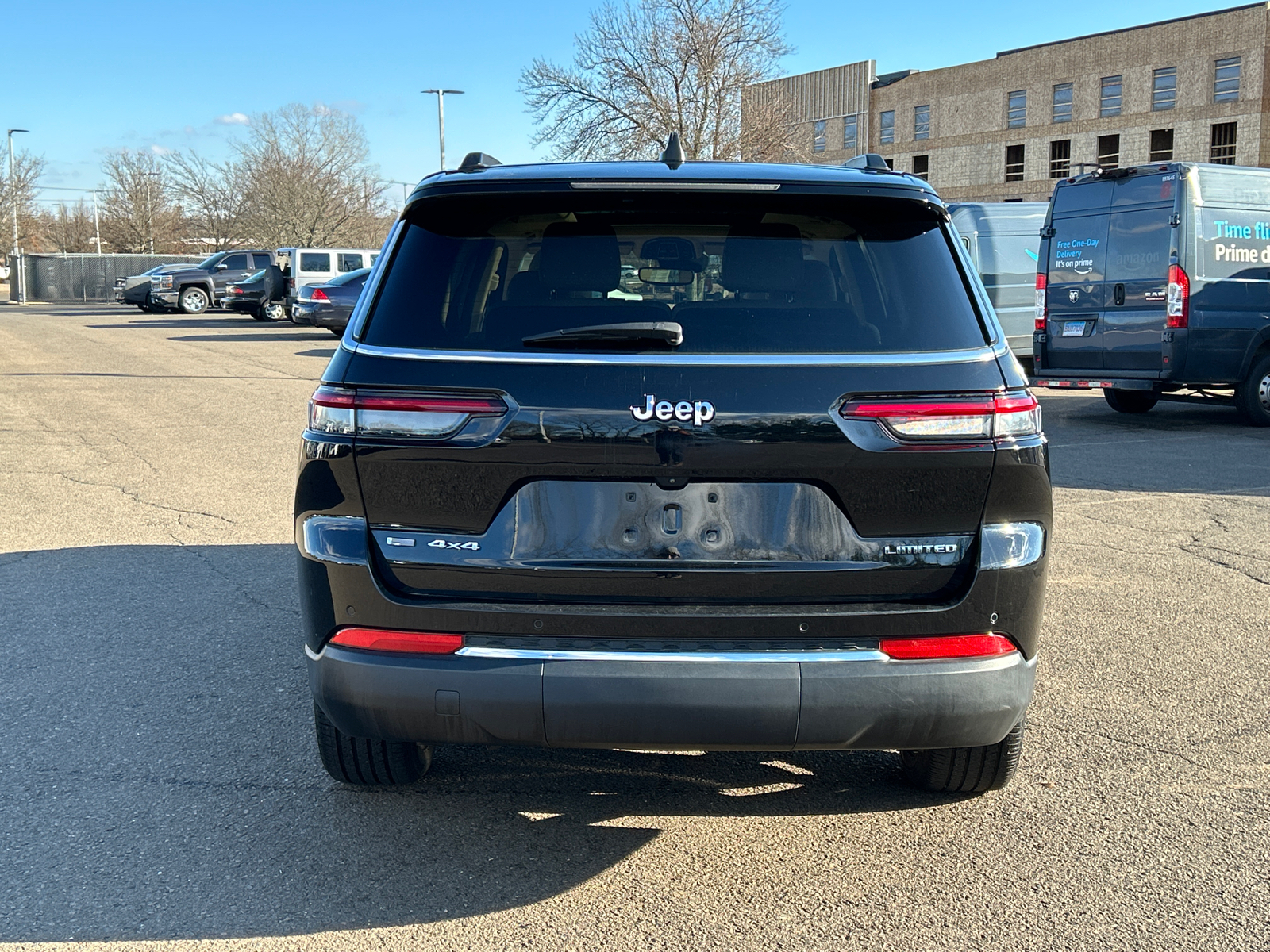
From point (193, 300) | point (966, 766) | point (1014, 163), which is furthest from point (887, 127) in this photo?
point (966, 766)

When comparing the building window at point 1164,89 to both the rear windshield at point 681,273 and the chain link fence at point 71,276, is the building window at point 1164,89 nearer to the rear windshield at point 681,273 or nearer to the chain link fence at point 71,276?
the chain link fence at point 71,276

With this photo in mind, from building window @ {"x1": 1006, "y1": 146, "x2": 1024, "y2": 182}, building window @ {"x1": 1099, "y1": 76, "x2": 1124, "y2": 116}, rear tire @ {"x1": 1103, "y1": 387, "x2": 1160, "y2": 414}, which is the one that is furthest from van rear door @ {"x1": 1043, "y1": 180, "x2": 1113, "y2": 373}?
building window @ {"x1": 1006, "y1": 146, "x2": 1024, "y2": 182}

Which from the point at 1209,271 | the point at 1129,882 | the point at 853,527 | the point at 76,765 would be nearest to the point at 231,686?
the point at 76,765

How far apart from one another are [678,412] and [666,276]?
49 centimetres

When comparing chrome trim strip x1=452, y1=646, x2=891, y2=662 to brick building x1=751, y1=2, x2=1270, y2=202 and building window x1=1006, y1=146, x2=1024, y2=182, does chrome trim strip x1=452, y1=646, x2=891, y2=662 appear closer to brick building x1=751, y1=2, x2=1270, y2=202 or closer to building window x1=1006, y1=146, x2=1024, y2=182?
brick building x1=751, y1=2, x2=1270, y2=202

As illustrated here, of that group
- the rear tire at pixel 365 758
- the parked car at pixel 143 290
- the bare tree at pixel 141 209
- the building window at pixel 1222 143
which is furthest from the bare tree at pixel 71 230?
the rear tire at pixel 365 758

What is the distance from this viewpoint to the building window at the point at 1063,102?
5888cm

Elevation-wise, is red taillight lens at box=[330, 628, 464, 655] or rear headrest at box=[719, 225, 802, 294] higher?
rear headrest at box=[719, 225, 802, 294]

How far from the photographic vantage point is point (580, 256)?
3.06 metres

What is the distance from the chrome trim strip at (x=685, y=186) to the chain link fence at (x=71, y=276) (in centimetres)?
5333

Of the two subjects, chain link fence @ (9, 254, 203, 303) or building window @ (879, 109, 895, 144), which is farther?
building window @ (879, 109, 895, 144)

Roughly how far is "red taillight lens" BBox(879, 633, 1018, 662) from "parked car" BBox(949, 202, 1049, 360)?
1465 centimetres

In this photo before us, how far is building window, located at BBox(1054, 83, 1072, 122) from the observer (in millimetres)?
58875

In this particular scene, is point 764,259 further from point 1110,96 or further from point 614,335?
point 1110,96
